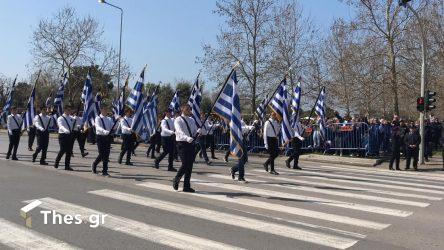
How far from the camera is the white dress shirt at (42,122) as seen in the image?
14.7 m

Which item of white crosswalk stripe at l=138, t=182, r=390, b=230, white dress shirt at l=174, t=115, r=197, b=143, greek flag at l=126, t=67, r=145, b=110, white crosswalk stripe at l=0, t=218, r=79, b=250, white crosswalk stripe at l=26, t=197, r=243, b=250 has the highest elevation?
greek flag at l=126, t=67, r=145, b=110

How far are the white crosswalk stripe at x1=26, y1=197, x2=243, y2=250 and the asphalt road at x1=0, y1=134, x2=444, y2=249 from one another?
14 millimetres

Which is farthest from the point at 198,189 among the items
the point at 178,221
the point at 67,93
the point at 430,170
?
the point at 67,93

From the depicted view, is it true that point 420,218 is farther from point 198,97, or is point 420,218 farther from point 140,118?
point 140,118

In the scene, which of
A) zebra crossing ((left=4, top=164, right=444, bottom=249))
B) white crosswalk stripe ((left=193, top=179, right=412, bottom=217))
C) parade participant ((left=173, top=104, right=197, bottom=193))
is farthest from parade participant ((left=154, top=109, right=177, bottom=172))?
parade participant ((left=173, top=104, right=197, bottom=193))

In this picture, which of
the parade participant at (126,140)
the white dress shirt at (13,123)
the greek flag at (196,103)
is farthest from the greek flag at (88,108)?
the white dress shirt at (13,123)

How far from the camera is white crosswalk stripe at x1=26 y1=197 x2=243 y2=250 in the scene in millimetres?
6059

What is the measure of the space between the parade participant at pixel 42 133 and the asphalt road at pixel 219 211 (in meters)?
1.25

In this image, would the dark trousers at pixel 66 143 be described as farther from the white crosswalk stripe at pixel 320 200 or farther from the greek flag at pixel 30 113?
the greek flag at pixel 30 113

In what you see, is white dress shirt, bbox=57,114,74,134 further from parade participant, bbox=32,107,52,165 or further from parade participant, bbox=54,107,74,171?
parade participant, bbox=32,107,52,165

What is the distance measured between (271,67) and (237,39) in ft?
9.60

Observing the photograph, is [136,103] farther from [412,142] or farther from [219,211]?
[412,142]

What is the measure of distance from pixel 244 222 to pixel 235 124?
11.6 ft

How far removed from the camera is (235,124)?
1053cm
